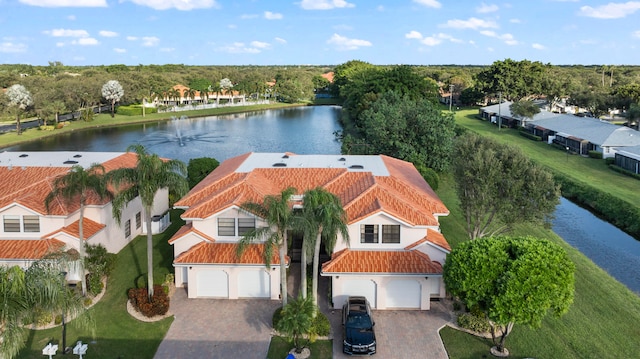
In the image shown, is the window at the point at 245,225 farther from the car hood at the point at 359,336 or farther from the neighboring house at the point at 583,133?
the neighboring house at the point at 583,133

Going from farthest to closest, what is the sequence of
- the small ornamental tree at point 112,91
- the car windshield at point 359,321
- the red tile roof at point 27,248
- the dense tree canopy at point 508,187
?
the small ornamental tree at point 112,91, the dense tree canopy at point 508,187, the red tile roof at point 27,248, the car windshield at point 359,321

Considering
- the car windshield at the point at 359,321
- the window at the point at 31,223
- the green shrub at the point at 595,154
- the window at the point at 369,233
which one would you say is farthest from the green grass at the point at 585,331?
the green shrub at the point at 595,154

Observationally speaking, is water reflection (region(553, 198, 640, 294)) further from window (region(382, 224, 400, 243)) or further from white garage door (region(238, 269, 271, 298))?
white garage door (region(238, 269, 271, 298))

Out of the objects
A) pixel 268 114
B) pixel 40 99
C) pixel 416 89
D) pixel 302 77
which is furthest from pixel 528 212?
pixel 302 77

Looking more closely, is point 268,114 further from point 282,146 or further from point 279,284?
point 279,284

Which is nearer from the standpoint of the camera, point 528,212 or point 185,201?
point 528,212

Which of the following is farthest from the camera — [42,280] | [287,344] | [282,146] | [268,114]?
[268,114]

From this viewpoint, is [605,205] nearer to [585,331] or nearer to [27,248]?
[585,331]
